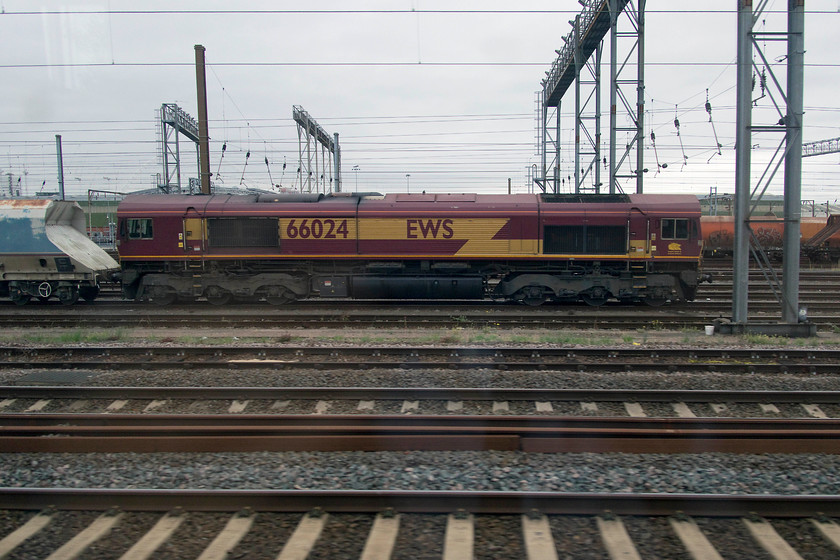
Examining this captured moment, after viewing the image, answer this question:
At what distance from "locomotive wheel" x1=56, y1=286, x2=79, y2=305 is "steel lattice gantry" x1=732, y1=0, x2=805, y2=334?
17712 mm

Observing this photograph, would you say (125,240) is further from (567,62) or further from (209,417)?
(567,62)

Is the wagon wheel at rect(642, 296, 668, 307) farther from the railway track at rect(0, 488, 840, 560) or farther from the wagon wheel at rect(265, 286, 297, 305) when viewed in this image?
the railway track at rect(0, 488, 840, 560)

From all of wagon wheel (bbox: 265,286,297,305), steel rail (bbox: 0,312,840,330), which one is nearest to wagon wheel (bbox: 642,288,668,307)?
steel rail (bbox: 0,312,840,330)

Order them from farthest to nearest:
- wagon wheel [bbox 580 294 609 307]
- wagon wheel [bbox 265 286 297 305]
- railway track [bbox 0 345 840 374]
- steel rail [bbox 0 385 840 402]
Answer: wagon wheel [bbox 265 286 297 305], wagon wheel [bbox 580 294 609 307], railway track [bbox 0 345 840 374], steel rail [bbox 0 385 840 402]

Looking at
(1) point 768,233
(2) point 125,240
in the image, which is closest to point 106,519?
(2) point 125,240

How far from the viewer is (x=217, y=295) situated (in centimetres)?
1636

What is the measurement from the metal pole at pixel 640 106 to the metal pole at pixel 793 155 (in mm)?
6359

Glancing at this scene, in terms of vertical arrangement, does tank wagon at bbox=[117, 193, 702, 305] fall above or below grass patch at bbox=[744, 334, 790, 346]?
above

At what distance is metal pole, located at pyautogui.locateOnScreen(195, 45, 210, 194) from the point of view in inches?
836

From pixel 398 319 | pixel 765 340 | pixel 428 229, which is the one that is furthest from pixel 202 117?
pixel 765 340

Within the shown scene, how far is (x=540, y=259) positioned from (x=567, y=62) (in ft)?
45.5

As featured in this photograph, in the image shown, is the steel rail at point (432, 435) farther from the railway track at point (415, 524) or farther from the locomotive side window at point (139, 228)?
the locomotive side window at point (139, 228)

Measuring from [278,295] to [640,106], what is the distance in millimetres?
12988

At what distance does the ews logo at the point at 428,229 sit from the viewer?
15.7m
